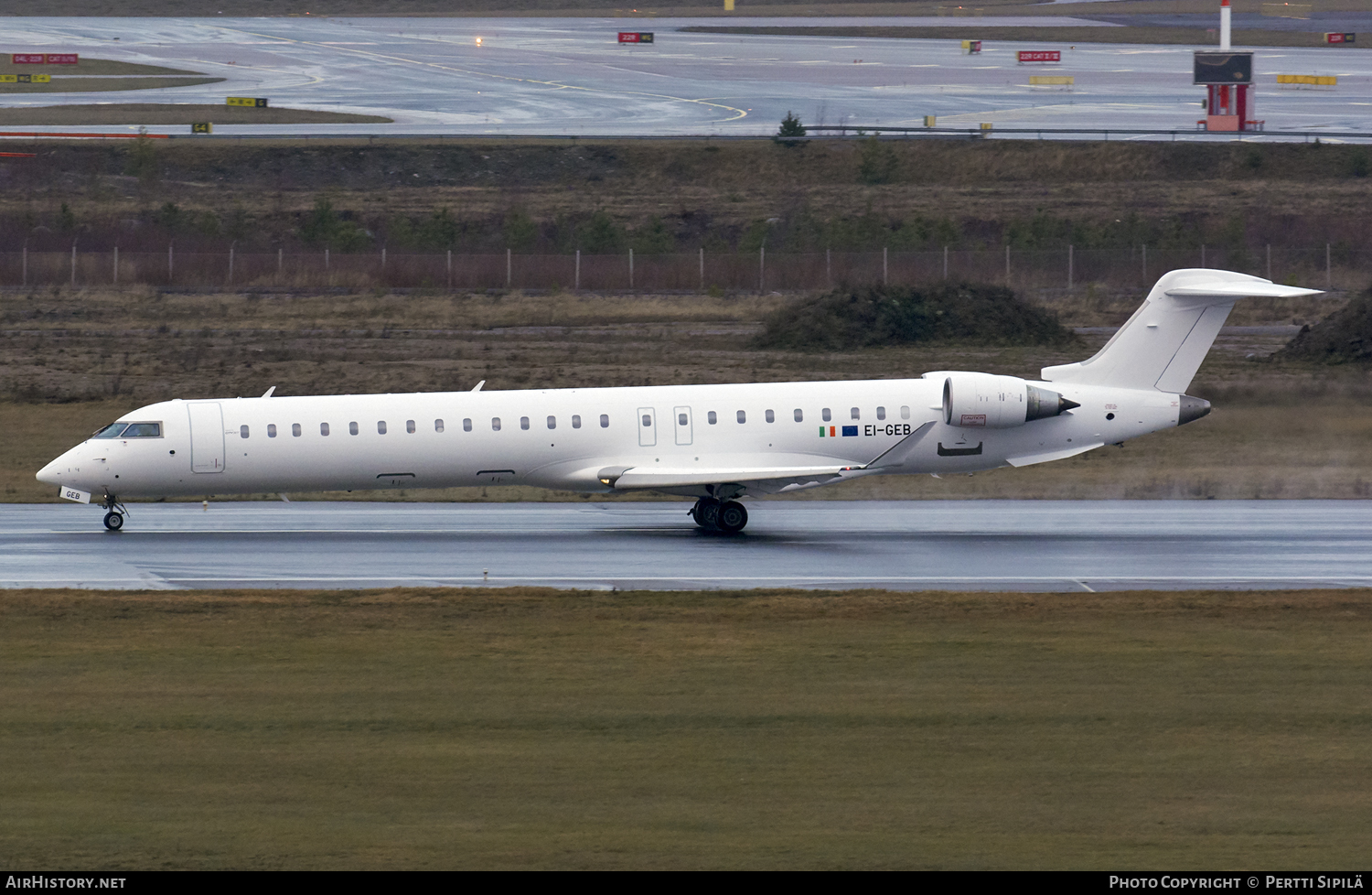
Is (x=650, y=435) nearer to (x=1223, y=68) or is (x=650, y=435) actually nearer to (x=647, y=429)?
(x=647, y=429)

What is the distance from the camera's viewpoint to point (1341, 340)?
5169cm

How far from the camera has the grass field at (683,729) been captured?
13125mm

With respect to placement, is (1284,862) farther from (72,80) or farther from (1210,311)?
(72,80)

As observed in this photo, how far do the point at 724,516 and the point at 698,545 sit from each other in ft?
4.43

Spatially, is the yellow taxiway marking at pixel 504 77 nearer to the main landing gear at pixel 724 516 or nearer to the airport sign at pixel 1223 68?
the airport sign at pixel 1223 68

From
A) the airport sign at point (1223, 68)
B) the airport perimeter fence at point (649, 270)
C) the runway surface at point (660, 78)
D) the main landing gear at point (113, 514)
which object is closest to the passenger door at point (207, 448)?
the main landing gear at point (113, 514)

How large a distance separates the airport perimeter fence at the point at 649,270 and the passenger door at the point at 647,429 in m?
37.3

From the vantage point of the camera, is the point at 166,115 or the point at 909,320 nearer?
the point at 909,320

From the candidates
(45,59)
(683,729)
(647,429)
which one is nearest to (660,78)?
(45,59)

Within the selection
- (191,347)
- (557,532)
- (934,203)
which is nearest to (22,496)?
(557,532)

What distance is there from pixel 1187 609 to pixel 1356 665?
12.0ft

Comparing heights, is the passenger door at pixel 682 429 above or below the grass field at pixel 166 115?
below

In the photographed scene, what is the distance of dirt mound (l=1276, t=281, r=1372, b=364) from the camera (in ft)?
168

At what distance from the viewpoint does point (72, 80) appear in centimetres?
10931
